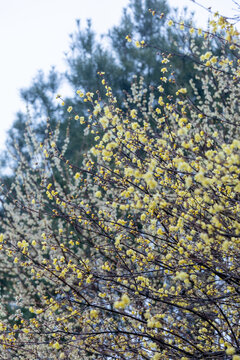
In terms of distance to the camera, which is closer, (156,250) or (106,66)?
(156,250)

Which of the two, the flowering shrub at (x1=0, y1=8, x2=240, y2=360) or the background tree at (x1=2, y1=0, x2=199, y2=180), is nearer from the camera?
the flowering shrub at (x1=0, y1=8, x2=240, y2=360)

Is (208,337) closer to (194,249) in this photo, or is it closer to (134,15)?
(194,249)

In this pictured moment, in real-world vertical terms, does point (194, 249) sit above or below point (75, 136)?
below

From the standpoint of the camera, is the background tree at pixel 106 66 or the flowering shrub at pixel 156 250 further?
the background tree at pixel 106 66

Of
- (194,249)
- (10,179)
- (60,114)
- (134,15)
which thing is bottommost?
(194,249)

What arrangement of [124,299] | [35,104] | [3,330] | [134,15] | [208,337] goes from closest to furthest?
[124,299]
[3,330]
[208,337]
[35,104]
[134,15]

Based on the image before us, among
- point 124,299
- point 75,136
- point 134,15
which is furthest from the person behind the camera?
point 134,15

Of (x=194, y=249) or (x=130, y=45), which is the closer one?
(x=194, y=249)

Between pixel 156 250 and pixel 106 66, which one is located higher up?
pixel 106 66

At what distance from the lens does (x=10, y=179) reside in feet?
33.6

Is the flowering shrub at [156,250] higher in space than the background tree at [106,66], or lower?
lower

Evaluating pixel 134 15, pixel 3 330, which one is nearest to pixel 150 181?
pixel 3 330

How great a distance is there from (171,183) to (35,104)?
9.21 metres

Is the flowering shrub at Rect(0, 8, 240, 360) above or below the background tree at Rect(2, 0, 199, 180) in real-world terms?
below
